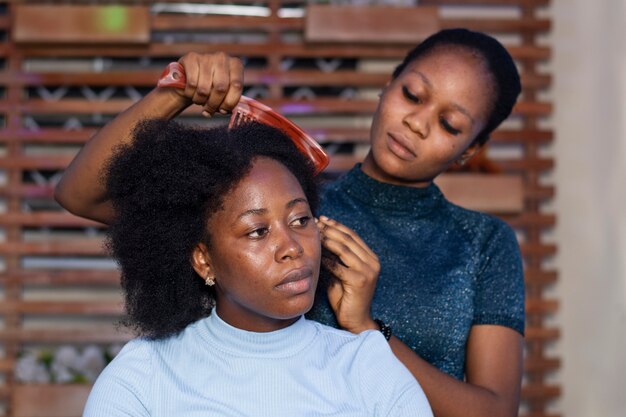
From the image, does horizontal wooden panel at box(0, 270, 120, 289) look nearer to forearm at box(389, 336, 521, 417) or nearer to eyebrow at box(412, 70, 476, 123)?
eyebrow at box(412, 70, 476, 123)

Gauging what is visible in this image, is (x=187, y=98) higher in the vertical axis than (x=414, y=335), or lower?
higher

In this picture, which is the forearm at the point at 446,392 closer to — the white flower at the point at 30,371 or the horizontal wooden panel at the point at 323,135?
the horizontal wooden panel at the point at 323,135

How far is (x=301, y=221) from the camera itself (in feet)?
5.44

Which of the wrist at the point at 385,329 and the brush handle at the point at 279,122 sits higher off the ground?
the brush handle at the point at 279,122

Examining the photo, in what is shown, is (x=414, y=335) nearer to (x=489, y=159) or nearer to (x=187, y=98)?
(x=187, y=98)

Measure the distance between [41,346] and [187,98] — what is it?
2604 mm

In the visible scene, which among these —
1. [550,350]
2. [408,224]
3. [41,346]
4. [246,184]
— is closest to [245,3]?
[41,346]

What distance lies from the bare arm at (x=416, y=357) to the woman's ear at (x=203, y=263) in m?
0.21

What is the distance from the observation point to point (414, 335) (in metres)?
1.82

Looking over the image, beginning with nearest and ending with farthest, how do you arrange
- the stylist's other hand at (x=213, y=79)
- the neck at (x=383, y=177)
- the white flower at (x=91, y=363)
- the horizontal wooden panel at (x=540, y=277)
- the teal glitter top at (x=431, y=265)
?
the stylist's other hand at (x=213, y=79) → the teal glitter top at (x=431, y=265) → the neck at (x=383, y=177) → the white flower at (x=91, y=363) → the horizontal wooden panel at (x=540, y=277)

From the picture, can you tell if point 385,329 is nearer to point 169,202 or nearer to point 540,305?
point 169,202

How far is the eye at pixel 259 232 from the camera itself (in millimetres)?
1608

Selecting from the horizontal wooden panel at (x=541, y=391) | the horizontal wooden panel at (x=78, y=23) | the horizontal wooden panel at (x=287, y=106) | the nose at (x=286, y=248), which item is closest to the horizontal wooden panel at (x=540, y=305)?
the horizontal wooden panel at (x=541, y=391)

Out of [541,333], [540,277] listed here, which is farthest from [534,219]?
[541,333]
